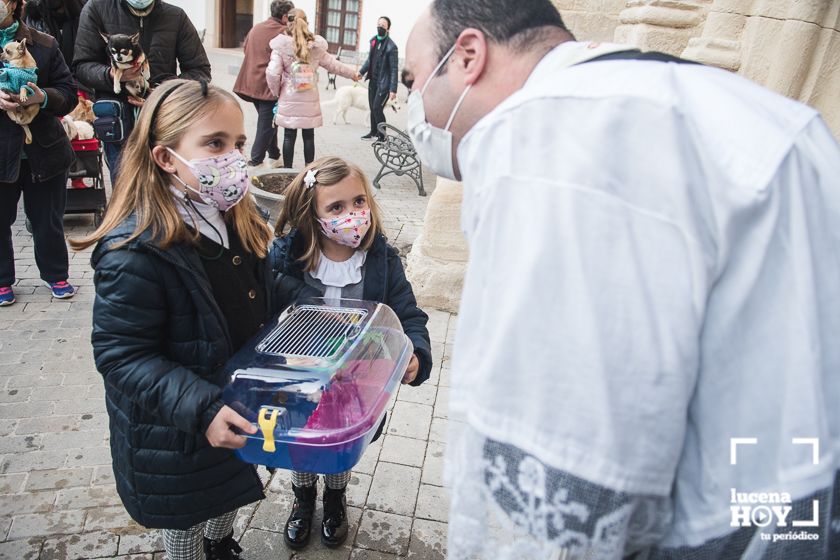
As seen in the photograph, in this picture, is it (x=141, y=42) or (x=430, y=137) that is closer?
(x=430, y=137)

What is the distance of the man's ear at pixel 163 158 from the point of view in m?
1.69

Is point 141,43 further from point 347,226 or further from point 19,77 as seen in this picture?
point 347,226

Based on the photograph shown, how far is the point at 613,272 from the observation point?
2.37 ft

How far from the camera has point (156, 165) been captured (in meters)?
1.71

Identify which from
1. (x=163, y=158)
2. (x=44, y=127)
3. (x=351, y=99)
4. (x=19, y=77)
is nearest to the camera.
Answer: (x=163, y=158)

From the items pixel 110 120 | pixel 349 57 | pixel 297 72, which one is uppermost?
pixel 297 72

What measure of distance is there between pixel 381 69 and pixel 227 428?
962cm

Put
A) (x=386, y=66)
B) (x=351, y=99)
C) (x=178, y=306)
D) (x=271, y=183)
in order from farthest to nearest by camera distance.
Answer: (x=351, y=99), (x=386, y=66), (x=271, y=183), (x=178, y=306)

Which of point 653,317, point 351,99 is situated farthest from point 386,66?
point 653,317

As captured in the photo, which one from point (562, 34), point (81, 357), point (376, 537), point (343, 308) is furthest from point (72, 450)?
point (562, 34)

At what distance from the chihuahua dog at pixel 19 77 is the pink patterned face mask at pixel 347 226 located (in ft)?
7.93

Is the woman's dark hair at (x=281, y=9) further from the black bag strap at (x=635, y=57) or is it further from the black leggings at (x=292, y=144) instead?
the black bag strap at (x=635, y=57)

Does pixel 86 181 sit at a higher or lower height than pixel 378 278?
lower

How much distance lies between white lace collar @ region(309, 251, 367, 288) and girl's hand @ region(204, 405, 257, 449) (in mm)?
830
